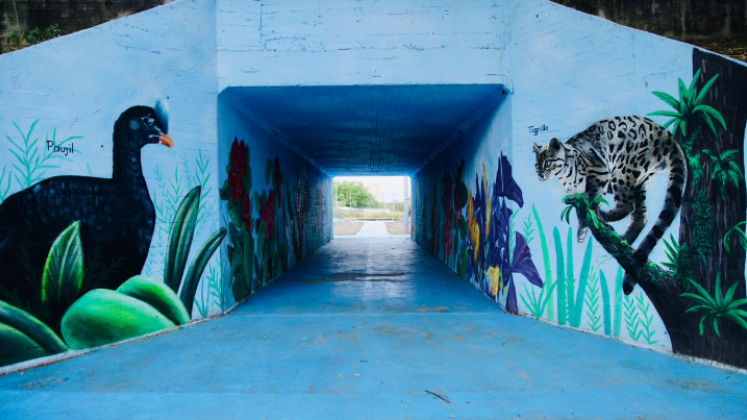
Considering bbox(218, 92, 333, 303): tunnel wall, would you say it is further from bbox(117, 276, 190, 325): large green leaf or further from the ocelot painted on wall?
the ocelot painted on wall

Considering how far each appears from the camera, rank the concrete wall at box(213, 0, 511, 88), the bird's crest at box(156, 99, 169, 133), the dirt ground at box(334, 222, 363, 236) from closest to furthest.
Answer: the bird's crest at box(156, 99, 169, 133) → the concrete wall at box(213, 0, 511, 88) → the dirt ground at box(334, 222, 363, 236)

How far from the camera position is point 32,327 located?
13.7 ft

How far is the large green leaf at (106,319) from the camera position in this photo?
4.45 m

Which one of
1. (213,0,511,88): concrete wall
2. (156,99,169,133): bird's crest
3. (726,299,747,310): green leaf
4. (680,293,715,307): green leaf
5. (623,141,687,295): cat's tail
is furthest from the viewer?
(213,0,511,88): concrete wall

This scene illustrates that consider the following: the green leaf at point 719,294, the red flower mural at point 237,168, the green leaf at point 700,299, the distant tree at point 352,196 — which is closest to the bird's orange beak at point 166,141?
the red flower mural at point 237,168

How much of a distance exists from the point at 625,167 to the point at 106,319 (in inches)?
253

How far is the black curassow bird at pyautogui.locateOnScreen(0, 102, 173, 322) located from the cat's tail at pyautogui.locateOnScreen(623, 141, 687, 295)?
19.6ft

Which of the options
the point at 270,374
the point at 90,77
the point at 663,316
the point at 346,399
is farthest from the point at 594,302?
the point at 90,77

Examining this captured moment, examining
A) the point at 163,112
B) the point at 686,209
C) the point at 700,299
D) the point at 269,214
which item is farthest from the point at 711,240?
the point at 269,214

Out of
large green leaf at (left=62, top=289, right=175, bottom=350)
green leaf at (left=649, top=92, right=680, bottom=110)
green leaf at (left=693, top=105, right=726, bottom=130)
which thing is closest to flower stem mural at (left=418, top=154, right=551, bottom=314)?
green leaf at (left=649, top=92, right=680, bottom=110)

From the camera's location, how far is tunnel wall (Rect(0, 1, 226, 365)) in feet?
13.6

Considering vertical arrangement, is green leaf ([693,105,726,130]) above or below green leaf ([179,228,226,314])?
above

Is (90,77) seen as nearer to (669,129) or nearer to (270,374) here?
(270,374)

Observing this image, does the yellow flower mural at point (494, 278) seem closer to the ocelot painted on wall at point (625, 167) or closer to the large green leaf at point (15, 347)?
the ocelot painted on wall at point (625, 167)
